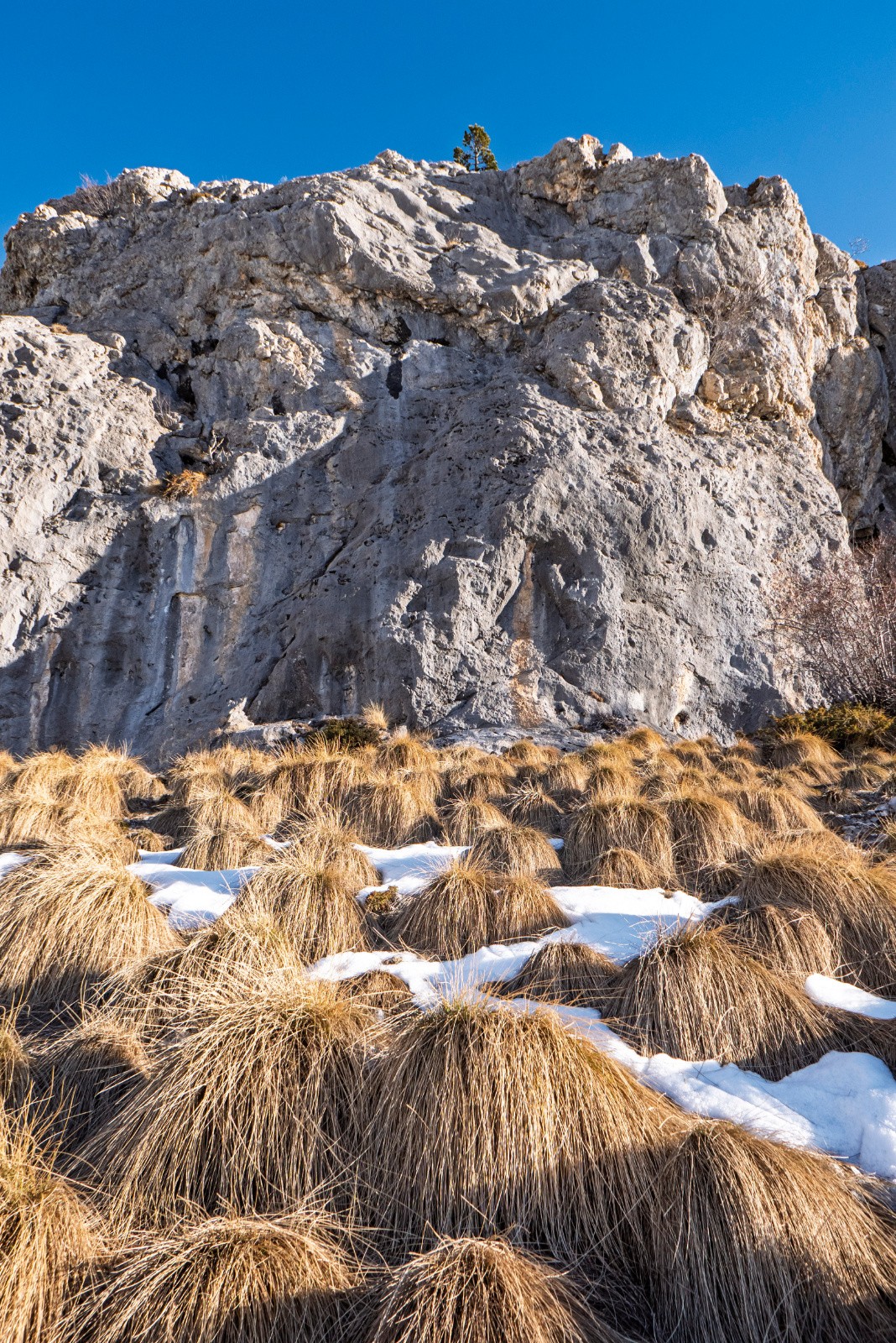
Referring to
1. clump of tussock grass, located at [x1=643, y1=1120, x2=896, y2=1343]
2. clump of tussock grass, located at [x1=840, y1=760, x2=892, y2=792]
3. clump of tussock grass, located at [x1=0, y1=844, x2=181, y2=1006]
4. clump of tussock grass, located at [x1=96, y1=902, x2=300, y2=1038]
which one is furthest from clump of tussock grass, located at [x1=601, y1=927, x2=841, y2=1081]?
clump of tussock grass, located at [x1=840, y1=760, x2=892, y2=792]

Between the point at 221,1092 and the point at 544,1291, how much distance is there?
135 cm

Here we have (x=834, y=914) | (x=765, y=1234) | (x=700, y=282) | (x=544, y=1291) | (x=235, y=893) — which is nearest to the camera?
(x=544, y=1291)

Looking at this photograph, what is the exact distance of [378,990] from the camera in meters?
4.00

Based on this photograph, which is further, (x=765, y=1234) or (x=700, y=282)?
(x=700, y=282)

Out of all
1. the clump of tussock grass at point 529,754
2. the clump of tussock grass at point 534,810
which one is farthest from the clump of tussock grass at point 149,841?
the clump of tussock grass at point 529,754

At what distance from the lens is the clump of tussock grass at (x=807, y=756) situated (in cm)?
999

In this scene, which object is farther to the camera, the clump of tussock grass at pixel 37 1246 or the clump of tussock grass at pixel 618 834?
the clump of tussock grass at pixel 618 834

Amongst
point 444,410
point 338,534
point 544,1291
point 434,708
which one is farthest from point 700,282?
point 544,1291

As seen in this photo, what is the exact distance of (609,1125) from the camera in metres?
2.73

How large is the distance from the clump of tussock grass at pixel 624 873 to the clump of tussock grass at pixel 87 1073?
3.54 meters

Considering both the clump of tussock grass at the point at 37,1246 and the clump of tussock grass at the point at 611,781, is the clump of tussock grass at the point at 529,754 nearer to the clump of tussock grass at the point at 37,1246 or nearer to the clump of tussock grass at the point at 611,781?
the clump of tussock grass at the point at 611,781

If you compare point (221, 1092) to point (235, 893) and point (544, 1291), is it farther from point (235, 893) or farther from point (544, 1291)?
point (235, 893)

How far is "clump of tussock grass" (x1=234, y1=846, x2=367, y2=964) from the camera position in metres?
4.66

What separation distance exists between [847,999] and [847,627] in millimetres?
12530
